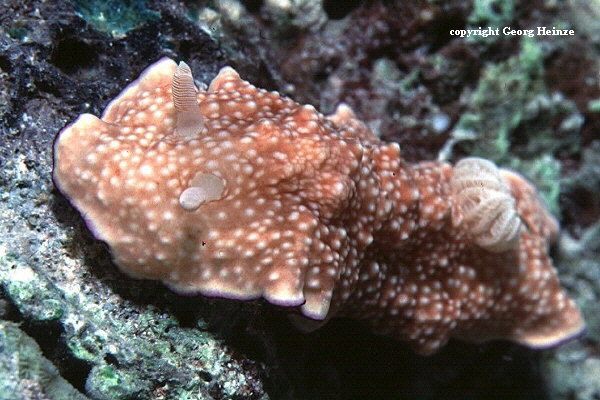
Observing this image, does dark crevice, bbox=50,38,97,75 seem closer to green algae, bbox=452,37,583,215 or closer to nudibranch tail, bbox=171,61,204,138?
nudibranch tail, bbox=171,61,204,138

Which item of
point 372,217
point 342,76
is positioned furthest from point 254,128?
point 342,76

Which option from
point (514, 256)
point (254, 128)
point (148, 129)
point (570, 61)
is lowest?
point (514, 256)

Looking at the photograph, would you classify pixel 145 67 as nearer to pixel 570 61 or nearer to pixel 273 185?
pixel 273 185

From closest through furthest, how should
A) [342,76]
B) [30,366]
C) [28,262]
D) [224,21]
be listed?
[30,366] → [28,262] → [224,21] → [342,76]

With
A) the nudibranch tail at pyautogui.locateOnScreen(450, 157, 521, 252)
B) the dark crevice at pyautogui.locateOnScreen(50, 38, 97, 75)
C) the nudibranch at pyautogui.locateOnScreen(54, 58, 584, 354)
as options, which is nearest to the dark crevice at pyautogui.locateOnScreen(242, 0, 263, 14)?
the nudibranch at pyautogui.locateOnScreen(54, 58, 584, 354)

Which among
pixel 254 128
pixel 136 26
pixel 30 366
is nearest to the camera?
pixel 30 366

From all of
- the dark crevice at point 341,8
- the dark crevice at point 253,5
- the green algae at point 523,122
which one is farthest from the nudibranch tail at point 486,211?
the dark crevice at point 253,5

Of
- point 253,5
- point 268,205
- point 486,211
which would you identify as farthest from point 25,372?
point 253,5
